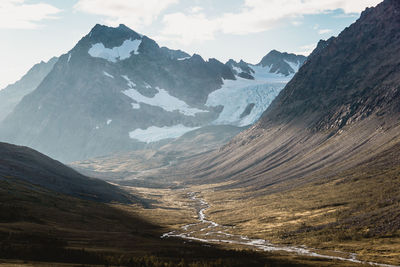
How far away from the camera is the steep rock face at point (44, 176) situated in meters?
157

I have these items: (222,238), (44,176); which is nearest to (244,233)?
(222,238)

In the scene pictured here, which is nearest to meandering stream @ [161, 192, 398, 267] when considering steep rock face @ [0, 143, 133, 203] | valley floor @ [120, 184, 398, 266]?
valley floor @ [120, 184, 398, 266]

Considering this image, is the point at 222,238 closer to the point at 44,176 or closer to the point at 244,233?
the point at 244,233

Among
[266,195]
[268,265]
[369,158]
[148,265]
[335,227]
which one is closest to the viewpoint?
[148,265]

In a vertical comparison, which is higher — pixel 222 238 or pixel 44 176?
pixel 44 176

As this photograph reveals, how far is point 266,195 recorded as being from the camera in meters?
195

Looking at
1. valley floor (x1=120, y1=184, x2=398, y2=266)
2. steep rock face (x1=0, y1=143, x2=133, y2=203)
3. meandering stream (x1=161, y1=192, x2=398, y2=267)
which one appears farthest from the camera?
steep rock face (x1=0, y1=143, x2=133, y2=203)

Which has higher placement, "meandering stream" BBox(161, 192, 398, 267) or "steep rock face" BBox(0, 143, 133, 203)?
"steep rock face" BBox(0, 143, 133, 203)

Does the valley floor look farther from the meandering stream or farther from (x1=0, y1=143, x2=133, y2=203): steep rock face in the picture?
(x1=0, y1=143, x2=133, y2=203): steep rock face

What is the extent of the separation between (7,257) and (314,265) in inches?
1840

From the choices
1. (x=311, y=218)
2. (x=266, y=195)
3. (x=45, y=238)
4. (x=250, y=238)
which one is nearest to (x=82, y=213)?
(x=250, y=238)

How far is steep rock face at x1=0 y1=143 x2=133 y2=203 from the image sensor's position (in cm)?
15662

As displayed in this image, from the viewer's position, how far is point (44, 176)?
168 m

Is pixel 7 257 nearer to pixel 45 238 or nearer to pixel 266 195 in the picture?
pixel 45 238
